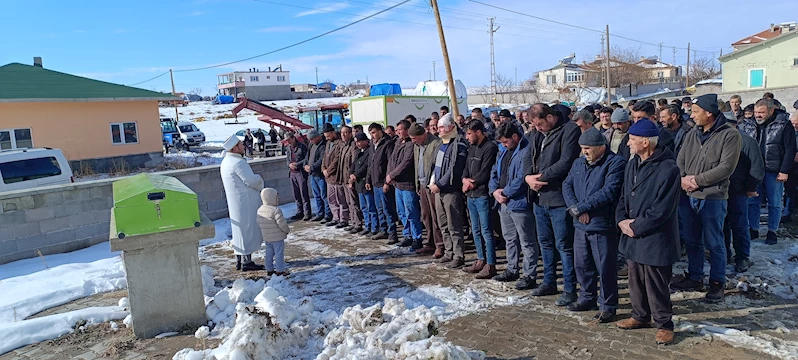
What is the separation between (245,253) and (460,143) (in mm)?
3195

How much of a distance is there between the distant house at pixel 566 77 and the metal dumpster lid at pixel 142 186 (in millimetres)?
58337

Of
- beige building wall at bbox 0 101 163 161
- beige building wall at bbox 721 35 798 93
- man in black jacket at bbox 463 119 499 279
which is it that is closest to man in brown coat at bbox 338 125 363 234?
man in black jacket at bbox 463 119 499 279

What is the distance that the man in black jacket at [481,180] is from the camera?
609 cm

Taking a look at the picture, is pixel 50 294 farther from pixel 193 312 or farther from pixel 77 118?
pixel 77 118

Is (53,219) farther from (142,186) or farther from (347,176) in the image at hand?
(347,176)

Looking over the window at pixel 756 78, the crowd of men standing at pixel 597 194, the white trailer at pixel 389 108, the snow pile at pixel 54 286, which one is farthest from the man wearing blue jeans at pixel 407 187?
the window at pixel 756 78

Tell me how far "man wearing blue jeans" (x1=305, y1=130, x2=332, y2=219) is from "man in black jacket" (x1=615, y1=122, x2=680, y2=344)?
21.0 feet

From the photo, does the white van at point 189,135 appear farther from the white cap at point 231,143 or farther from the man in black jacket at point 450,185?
the man in black jacket at point 450,185

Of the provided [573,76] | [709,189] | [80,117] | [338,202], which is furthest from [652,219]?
[573,76]

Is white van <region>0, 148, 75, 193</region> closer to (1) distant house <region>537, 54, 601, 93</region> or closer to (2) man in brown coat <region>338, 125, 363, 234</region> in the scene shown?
(2) man in brown coat <region>338, 125, 363, 234</region>

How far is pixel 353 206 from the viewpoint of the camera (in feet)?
29.6

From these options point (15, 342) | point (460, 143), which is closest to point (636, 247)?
point (460, 143)

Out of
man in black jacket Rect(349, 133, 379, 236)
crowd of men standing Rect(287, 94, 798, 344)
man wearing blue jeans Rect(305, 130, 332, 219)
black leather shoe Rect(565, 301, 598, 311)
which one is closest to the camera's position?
crowd of men standing Rect(287, 94, 798, 344)

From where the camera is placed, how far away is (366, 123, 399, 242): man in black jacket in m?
8.20
